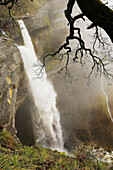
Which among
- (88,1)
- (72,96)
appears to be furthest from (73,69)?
(88,1)

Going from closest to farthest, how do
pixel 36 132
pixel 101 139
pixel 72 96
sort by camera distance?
pixel 101 139 → pixel 36 132 → pixel 72 96

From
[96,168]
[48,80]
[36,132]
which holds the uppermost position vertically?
[48,80]

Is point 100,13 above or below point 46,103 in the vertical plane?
above

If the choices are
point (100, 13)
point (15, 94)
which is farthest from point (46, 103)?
point (100, 13)

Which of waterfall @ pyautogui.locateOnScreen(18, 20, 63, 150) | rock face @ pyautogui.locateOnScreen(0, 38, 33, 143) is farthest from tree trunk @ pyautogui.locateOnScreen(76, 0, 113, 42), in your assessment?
Answer: waterfall @ pyautogui.locateOnScreen(18, 20, 63, 150)

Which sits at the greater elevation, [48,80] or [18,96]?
[48,80]

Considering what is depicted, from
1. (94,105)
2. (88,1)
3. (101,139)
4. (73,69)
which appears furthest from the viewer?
(73,69)

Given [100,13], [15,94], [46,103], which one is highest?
[100,13]

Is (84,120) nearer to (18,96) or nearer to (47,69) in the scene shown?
(18,96)

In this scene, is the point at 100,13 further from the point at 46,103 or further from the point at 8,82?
the point at 46,103

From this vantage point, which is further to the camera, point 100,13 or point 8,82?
point 8,82

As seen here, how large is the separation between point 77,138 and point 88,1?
290 inches

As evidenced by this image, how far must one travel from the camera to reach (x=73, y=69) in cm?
1267

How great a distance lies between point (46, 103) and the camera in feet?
31.9
